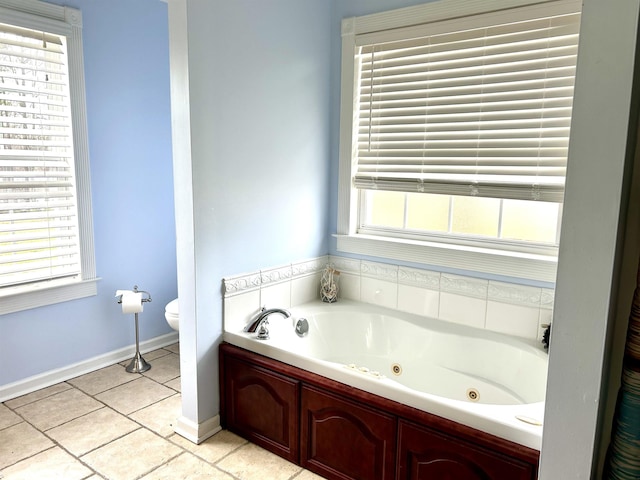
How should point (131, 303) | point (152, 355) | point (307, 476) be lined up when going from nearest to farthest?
point (307, 476) → point (131, 303) → point (152, 355)

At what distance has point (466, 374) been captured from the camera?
2750 mm

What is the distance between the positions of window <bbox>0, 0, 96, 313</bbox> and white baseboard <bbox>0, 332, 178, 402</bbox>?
0.50 m

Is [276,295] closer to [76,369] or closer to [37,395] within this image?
[76,369]

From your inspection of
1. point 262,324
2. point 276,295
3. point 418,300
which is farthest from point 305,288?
point 418,300

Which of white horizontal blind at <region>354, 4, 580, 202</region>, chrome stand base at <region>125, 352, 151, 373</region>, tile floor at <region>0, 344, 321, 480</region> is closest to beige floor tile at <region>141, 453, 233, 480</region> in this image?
tile floor at <region>0, 344, 321, 480</region>

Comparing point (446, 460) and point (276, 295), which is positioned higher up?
point (276, 295)

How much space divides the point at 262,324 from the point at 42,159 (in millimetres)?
1786

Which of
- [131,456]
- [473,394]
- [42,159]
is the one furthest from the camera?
[42,159]

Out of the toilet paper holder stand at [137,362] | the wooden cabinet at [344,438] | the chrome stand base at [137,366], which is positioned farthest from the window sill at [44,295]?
the wooden cabinet at [344,438]

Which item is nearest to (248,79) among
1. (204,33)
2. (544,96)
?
(204,33)

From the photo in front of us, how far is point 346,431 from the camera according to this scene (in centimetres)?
220

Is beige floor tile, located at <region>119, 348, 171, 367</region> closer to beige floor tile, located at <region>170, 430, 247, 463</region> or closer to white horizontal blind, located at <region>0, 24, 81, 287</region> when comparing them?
white horizontal blind, located at <region>0, 24, 81, 287</region>

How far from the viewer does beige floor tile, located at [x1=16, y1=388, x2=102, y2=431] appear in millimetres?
2785

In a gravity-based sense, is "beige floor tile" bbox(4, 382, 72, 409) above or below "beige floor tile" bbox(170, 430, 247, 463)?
above
